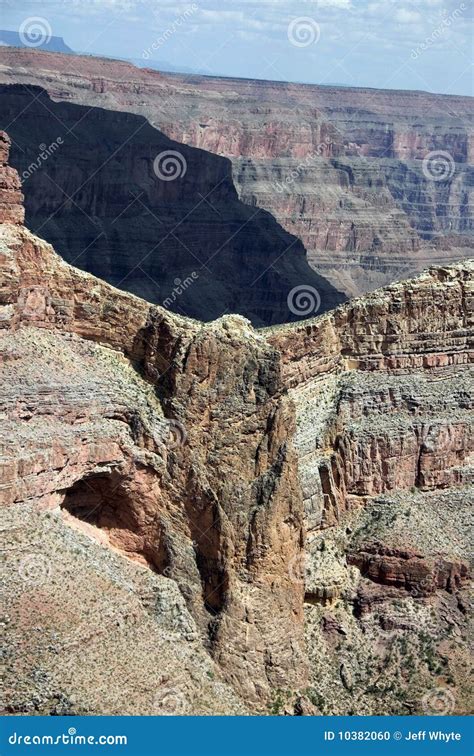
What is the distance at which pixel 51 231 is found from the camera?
10312 centimetres

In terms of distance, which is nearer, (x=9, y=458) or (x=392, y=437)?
(x=9, y=458)

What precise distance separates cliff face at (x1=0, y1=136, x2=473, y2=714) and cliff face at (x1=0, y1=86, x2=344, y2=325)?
166ft

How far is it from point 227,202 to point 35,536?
88095 millimetres

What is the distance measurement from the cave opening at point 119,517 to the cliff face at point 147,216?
5394cm

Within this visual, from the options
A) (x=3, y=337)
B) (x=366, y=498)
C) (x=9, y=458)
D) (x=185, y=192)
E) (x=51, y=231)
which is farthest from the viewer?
(x=185, y=192)

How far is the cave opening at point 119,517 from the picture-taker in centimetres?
4475

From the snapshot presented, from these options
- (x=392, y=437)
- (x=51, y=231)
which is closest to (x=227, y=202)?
(x=51, y=231)

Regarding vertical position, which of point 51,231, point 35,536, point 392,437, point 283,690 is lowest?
point 283,690

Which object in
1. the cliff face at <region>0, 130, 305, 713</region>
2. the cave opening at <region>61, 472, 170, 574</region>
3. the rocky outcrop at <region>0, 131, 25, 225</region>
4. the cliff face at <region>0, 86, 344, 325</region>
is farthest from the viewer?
the cliff face at <region>0, 86, 344, 325</region>

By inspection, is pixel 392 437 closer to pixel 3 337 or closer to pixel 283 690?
pixel 283 690

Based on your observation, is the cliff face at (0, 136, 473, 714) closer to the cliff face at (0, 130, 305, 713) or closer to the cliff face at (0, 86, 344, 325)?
the cliff face at (0, 130, 305, 713)

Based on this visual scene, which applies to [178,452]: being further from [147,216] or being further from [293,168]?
[293,168]

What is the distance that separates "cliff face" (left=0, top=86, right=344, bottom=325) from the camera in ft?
346

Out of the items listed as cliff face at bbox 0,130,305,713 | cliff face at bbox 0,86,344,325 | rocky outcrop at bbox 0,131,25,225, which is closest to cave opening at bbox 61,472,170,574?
cliff face at bbox 0,130,305,713
